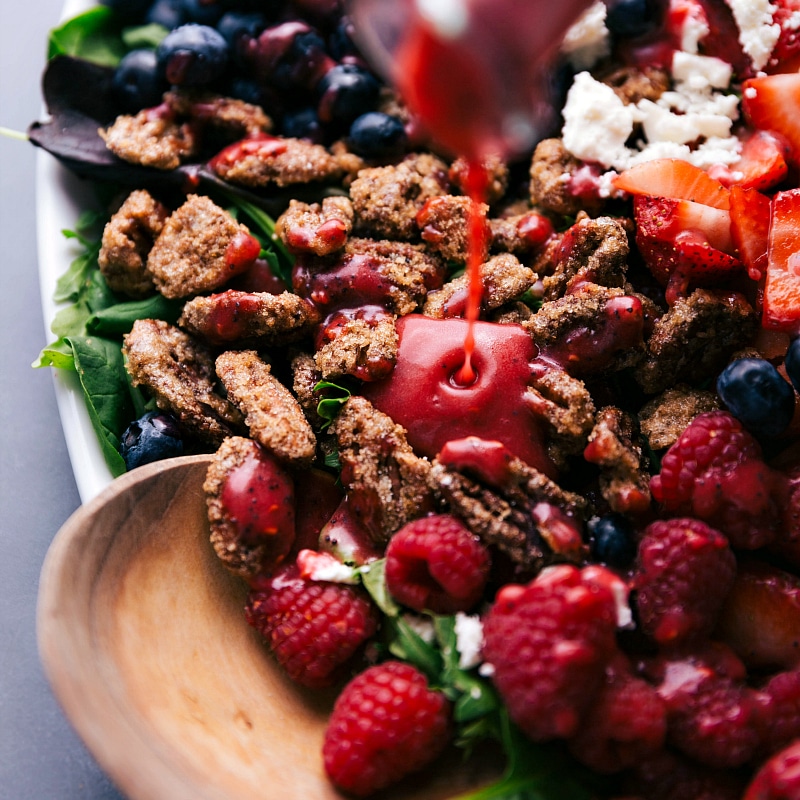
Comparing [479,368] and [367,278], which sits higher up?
[367,278]

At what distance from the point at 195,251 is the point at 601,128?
105 cm

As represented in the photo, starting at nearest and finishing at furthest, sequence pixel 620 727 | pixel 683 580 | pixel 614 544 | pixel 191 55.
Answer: pixel 620 727 → pixel 683 580 → pixel 614 544 → pixel 191 55

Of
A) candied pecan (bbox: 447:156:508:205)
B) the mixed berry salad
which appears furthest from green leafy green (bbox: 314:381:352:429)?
candied pecan (bbox: 447:156:508:205)

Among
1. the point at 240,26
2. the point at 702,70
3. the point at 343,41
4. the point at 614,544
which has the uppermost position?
the point at 240,26

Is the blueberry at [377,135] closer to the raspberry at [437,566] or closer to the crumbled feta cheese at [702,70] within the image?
the crumbled feta cheese at [702,70]

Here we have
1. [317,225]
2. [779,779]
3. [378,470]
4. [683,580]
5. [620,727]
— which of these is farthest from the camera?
[317,225]

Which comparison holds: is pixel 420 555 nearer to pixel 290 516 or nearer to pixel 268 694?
pixel 290 516

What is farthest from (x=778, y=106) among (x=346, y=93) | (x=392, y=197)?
(x=346, y=93)

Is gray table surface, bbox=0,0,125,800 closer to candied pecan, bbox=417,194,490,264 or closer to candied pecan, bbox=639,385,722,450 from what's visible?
candied pecan, bbox=417,194,490,264

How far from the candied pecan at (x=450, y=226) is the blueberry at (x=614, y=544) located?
73cm

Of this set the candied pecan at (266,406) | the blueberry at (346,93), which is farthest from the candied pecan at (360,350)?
the blueberry at (346,93)

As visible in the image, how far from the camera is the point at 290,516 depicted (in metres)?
1.72

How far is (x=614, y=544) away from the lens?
159 centimetres

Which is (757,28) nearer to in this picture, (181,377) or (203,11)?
(203,11)
